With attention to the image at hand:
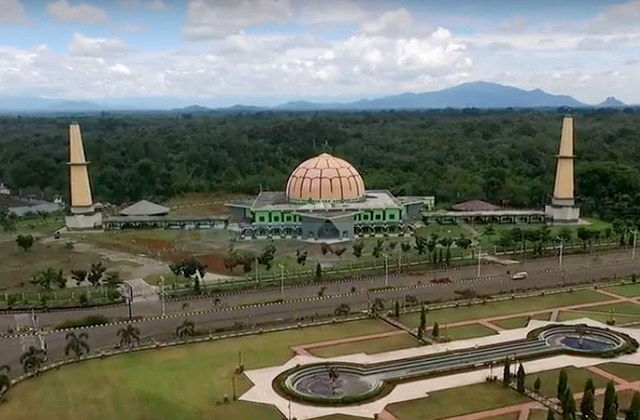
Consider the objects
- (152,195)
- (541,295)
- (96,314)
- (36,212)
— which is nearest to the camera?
(96,314)

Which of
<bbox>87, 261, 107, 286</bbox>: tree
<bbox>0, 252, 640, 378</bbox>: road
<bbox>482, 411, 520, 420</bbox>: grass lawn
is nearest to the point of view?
<bbox>482, 411, 520, 420</bbox>: grass lawn

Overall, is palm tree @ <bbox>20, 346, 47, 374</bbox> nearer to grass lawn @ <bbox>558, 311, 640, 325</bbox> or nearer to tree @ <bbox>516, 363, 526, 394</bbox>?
tree @ <bbox>516, 363, 526, 394</bbox>

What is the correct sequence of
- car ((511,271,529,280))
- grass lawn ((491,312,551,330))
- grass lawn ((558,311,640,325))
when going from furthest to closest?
1. car ((511,271,529,280))
2. grass lawn ((558,311,640,325))
3. grass lawn ((491,312,551,330))

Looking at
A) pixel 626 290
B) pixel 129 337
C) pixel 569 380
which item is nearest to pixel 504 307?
pixel 626 290

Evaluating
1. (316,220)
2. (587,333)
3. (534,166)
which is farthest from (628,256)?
(534,166)

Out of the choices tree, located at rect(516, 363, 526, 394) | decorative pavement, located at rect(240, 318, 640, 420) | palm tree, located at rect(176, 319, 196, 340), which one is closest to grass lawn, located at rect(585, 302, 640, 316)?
decorative pavement, located at rect(240, 318, 640, 420)

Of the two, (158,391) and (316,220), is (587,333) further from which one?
(316,220)
